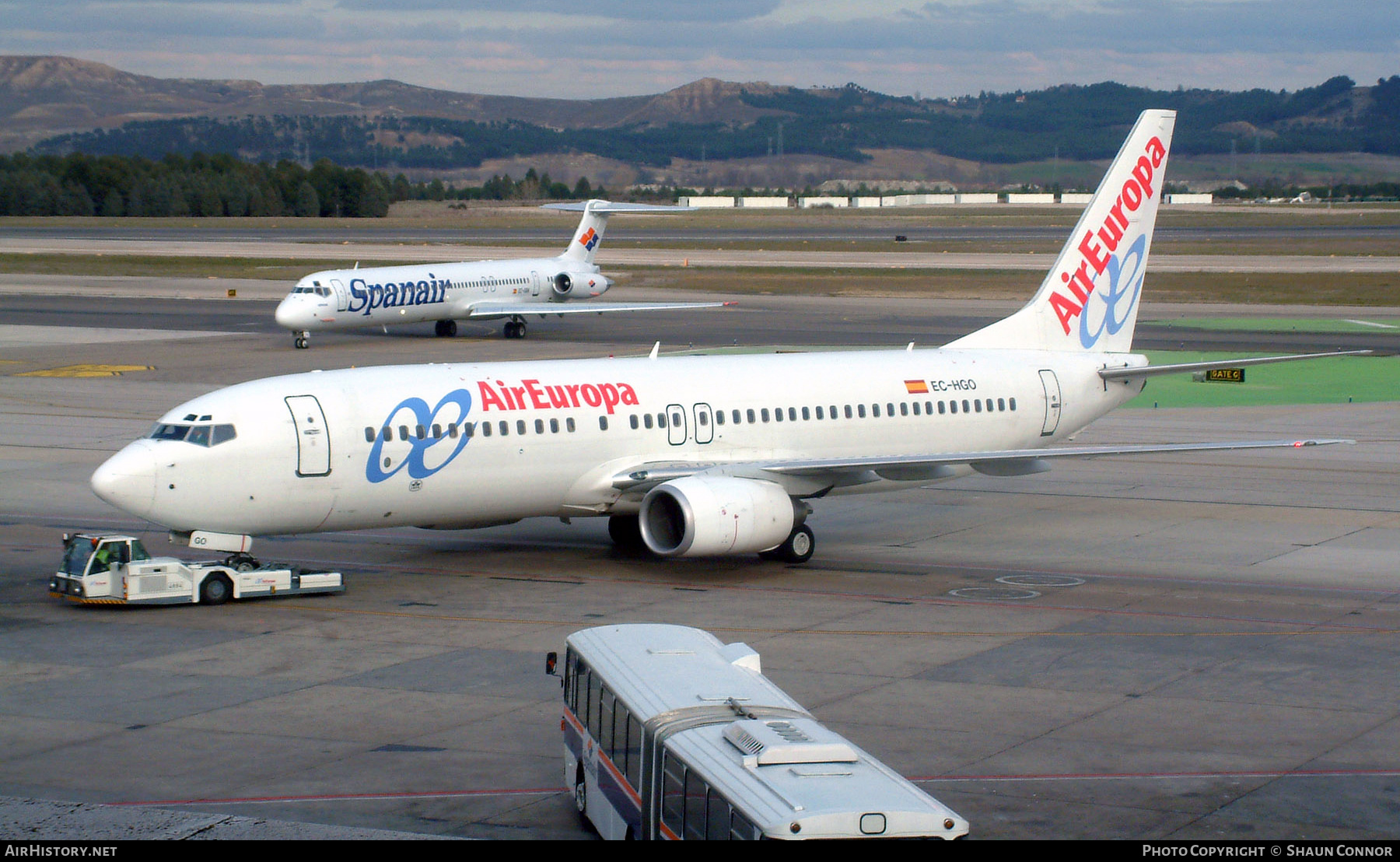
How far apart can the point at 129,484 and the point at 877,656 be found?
42.6 ft

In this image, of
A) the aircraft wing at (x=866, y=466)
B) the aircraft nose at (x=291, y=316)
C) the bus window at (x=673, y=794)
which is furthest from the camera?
the aircraft nose at (x=291, y=316)

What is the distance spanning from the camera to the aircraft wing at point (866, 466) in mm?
29578

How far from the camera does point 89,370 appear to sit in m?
60.8

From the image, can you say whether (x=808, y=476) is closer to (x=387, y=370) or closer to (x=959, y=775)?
(x=387, y=370)

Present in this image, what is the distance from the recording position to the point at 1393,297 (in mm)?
92000

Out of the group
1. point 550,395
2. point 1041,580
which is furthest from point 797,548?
point 550,395

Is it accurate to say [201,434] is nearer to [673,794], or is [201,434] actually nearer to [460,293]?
[673,794]

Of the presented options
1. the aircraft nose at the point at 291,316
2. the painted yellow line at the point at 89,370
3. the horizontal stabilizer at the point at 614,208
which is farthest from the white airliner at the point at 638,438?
the aircraft nose at the point at 291,316

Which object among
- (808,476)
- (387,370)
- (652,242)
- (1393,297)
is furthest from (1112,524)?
(652,242)

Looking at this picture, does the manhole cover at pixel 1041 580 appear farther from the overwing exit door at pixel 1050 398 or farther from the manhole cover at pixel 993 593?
the overwing exit door at pixel 1050 398

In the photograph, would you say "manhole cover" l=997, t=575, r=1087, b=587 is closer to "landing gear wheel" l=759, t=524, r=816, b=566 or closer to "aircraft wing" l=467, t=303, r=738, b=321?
"landing gear wheel" l=759, t=524, r=816, b=566

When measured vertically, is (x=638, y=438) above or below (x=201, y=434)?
below

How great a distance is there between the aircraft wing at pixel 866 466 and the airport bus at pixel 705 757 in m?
13.0

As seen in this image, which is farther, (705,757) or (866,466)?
(866,466)
